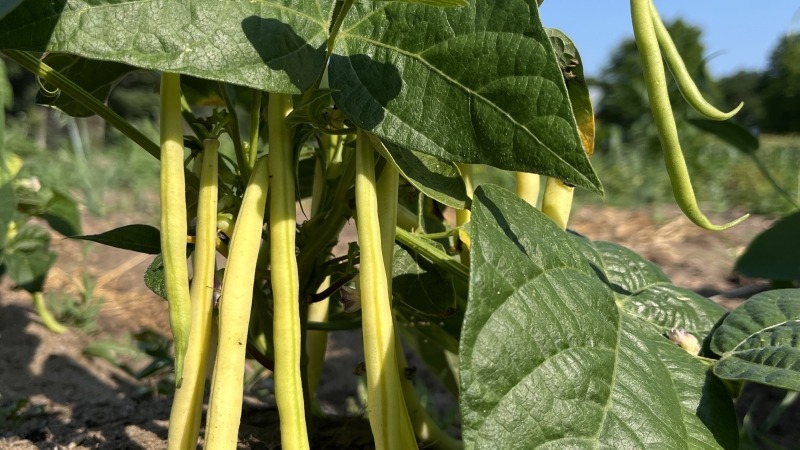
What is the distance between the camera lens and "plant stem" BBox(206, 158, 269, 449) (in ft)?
1.68

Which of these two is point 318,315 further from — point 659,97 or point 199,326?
point 659,97

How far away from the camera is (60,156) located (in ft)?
12.6

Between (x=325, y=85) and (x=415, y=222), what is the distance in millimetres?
212

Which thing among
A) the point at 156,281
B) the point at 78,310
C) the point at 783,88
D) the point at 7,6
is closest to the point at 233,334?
the point at 156,281

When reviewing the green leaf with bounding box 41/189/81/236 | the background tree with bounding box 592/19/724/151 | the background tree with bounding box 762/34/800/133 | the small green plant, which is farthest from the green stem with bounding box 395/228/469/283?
the background tree with bounding box 762/34/800/133

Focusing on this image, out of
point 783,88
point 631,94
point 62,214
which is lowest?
point 62,214

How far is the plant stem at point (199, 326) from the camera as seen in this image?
521mm

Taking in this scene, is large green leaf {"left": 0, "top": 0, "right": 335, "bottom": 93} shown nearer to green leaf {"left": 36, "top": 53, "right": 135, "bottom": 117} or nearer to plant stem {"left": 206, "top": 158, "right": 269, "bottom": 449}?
plant stem {"left": 206, "top": 158, "right": 269, "bottom": 449}

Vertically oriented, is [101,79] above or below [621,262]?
above

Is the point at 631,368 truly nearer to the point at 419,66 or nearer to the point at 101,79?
the point at 419,66

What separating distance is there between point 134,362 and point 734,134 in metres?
1.20

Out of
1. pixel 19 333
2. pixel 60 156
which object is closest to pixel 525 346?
pixel 19 333

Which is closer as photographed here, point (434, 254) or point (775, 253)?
point (434, 254)

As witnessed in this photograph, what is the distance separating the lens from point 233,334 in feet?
1.72
